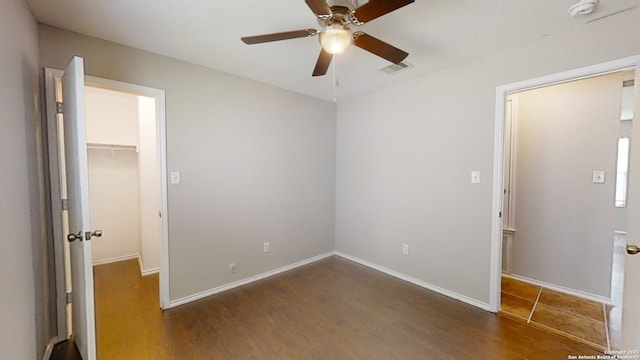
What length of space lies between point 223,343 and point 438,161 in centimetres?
266

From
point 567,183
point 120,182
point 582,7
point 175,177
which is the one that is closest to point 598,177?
point 567,183

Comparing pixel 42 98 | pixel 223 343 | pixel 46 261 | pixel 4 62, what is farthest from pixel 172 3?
pixel 223 343

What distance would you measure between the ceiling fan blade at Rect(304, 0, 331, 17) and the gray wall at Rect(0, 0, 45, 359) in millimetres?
1495

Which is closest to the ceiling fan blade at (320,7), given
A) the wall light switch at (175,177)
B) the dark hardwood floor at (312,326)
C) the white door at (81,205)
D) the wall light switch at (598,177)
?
the white door at (81,205)

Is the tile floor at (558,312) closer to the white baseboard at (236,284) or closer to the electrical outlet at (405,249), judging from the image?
the electrical outlet at (405,249)

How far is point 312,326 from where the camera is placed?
2.29 m

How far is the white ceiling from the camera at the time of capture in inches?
67.4

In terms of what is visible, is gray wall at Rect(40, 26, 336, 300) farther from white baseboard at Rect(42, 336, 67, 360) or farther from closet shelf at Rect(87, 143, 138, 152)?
closet shelf at Rect(87, 143, 138, 152)

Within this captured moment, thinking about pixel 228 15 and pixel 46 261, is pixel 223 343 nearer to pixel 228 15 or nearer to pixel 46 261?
pixel 46 261

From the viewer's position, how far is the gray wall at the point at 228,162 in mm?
2383

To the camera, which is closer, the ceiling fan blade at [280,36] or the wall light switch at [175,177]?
the ceiling fan blade at [280,36]

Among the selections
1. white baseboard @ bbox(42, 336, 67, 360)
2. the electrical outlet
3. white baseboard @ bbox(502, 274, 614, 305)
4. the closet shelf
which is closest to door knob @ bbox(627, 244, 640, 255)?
white baseboard @ bbox(502, 274, 614, 305)

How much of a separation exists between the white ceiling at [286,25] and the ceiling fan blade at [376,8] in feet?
1.49

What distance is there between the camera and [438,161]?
288cm
